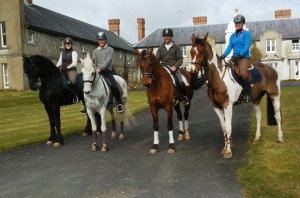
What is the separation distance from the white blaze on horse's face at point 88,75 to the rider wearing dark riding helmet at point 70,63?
57.1 inches

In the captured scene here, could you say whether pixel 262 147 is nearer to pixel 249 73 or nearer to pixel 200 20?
pixel 249 73

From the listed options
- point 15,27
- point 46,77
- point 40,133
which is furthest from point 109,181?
point 15,27

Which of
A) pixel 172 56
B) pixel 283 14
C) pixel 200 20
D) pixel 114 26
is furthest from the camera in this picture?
pixel 114 26

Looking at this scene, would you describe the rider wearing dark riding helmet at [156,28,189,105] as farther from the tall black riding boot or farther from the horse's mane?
the horse's mane

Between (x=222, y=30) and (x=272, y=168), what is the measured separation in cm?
5480

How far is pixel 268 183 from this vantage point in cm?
600

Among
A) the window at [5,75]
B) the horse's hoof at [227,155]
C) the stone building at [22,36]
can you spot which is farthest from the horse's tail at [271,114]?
the window at [5,75]

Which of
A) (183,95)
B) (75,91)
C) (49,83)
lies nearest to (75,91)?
(75,91)

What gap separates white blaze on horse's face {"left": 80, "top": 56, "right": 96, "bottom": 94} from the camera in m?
8.51

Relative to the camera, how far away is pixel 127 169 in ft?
23.8

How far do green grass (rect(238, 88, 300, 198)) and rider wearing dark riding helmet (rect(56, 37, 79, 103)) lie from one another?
5315 millimetres

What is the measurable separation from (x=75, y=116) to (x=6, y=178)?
9.92m

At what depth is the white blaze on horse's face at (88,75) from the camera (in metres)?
8.51

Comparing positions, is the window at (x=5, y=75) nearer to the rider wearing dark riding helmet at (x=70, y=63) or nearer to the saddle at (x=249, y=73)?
the rider wearing dark riding helmet at (x=70, y=63)
